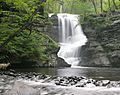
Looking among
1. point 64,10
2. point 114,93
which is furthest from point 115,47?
point 64,10

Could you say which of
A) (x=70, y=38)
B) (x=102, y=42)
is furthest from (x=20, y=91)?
(x=70, y=38)

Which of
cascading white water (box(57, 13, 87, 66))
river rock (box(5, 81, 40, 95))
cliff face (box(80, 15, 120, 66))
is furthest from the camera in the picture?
cascading white water (box(57, 13, 87, 66))

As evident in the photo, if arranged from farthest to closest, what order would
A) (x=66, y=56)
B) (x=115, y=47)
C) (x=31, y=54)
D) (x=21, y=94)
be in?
(x=66, y=56)
(x=115, y=47)
(x=31, y=54)
(x=21, y=94)

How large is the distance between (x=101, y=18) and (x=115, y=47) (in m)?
4.83

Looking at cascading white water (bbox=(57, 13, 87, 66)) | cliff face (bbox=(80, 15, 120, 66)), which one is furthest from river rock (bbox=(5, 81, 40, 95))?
cascading white water (bbox=(57, 13, 87, 66))

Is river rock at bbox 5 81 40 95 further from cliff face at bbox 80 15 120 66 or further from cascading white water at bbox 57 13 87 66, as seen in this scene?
cascading white water at bbox 57 13 87 66

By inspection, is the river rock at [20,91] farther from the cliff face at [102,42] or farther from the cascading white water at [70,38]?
the cascading white water at [70,38]

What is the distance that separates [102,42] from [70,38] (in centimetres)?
571

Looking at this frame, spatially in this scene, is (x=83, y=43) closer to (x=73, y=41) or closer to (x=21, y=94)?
(x=73, y=41)

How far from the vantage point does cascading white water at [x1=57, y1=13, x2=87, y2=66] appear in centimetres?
2928

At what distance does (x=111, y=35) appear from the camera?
93.6 ft

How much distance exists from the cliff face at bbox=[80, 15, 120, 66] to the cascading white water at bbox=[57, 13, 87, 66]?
111 cm

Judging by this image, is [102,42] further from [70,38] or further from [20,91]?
[20,91]

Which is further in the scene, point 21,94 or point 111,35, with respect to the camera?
point 111,35
